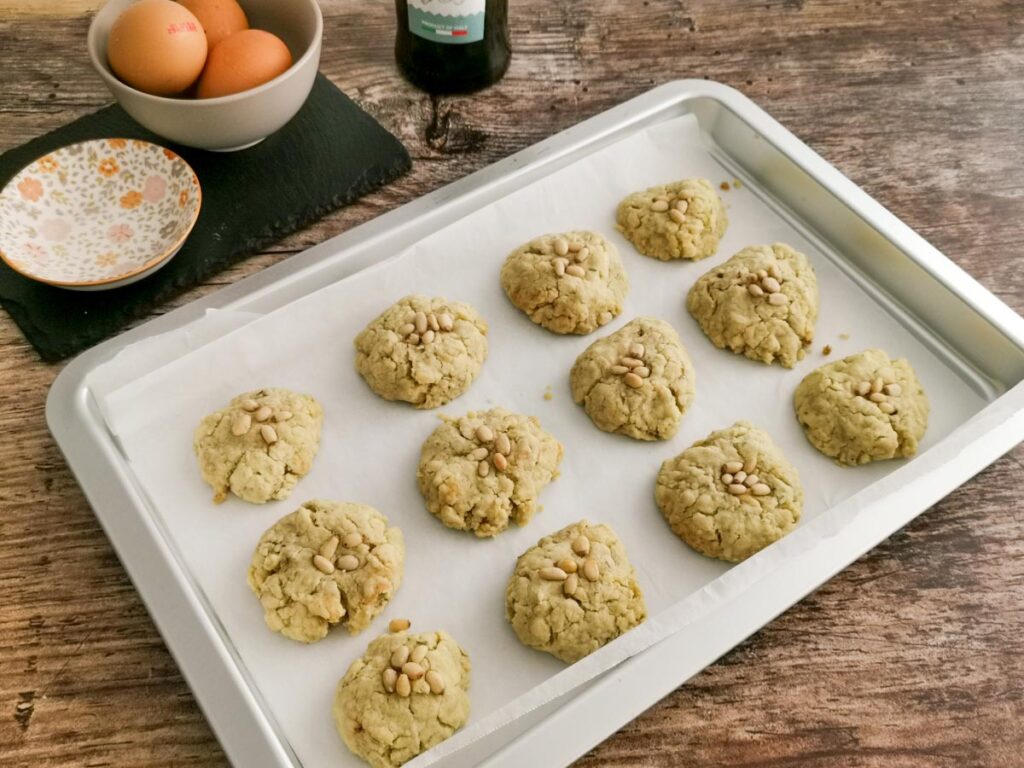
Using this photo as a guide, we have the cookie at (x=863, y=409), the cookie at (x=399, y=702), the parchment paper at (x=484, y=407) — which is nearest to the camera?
the cookie at (x=399, y=702)

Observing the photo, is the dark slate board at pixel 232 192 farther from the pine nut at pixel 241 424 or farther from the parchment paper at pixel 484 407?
the pine nut at pixel 241 424

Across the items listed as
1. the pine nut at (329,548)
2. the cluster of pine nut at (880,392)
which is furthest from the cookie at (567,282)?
the pine nut at (329,548)

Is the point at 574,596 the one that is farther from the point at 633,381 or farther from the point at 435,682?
the point at 633,381

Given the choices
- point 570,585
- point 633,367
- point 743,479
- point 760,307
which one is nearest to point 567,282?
point 633,367

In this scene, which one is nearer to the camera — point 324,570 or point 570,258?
point 324,570

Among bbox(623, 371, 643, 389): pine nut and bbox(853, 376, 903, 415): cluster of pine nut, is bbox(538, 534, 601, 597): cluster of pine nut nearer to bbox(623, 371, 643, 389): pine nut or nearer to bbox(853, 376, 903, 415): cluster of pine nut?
bbox(623, 371, 643, 389): pine nut

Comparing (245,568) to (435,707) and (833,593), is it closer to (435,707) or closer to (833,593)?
(435,707)
